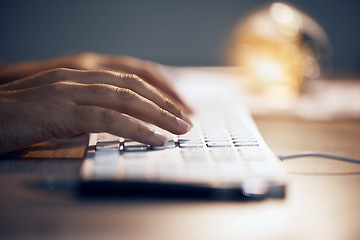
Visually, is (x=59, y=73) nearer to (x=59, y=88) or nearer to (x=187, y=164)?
(x=59, y=88)

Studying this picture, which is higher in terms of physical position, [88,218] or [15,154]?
[15,154]

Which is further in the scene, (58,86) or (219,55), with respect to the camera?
(219,55)

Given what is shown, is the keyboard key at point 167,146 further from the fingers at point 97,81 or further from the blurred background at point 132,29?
the blurred background at point 132,29

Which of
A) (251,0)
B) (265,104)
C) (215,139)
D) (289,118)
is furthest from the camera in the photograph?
(251,0)

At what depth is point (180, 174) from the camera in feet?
1.24

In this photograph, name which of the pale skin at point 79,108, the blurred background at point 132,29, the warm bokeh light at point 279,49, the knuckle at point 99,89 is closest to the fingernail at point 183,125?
the pale skin at point 79,108

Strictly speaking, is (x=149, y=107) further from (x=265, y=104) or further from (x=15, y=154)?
(x=265, y=104)

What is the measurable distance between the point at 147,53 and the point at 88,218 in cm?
141

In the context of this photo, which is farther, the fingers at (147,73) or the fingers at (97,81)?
the fingers at (147,73)

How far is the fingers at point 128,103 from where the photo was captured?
507mm

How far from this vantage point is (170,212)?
34cm

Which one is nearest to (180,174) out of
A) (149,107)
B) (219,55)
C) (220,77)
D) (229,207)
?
(229,207)

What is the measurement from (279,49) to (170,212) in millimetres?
734

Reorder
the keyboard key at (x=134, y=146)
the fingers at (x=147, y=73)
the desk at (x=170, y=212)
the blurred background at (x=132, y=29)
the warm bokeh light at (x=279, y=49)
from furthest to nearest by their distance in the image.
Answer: the blurred background at (x=132, y=29), the warm bokeh light at (x=279, y=49), the fingers at (x=147, y=73), the keyboard key at (x=134, y=146), the desk at (x=170, y=212)
